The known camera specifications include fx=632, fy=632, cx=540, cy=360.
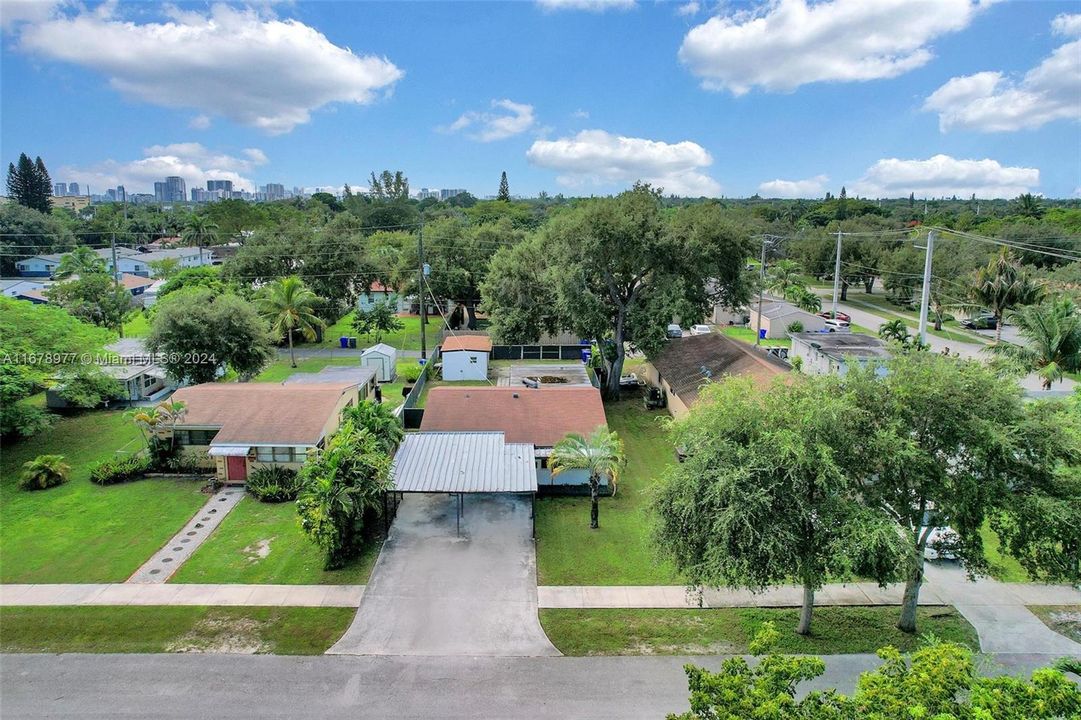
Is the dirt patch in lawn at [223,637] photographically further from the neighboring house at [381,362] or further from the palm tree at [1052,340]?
the palm tree at [1052,340]

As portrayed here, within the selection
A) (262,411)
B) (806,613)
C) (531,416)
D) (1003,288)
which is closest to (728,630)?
(806,613)

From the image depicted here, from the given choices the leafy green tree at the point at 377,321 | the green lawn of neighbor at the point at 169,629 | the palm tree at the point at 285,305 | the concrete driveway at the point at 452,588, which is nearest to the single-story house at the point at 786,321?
the leafy green tree at the point at 377,321

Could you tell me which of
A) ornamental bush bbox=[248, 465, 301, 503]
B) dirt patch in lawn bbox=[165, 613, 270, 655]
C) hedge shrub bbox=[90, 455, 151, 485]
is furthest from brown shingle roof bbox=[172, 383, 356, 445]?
dirt patch in lawn bbox=[165, 613, 270, 655]

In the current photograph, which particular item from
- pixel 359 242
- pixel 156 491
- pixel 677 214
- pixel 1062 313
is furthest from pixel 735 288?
pixel 359 242

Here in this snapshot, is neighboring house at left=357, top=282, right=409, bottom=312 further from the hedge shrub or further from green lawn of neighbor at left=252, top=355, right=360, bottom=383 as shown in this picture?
the hedge shrub

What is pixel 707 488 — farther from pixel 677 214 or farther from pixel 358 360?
pixel 358 360

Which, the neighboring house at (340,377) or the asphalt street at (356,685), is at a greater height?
the neighboring house at (340,377)
